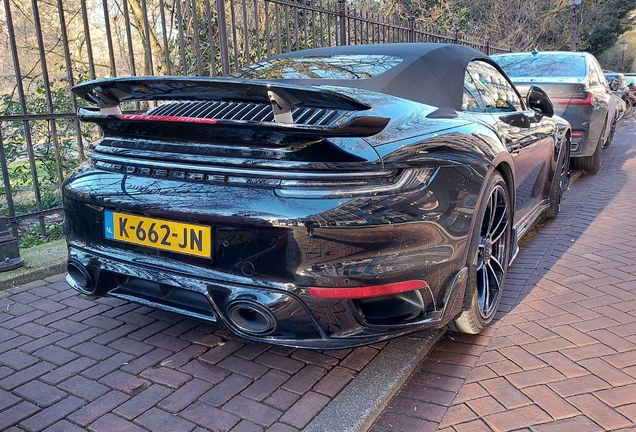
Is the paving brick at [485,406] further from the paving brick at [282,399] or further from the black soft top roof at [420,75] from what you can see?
the black soft top roof at [420,75]

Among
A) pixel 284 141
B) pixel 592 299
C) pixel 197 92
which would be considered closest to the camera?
pixel 284 141

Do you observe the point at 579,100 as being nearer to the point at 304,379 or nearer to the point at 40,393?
the point at 304,379

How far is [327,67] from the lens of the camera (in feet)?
9.80

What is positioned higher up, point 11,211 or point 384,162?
point 384,162

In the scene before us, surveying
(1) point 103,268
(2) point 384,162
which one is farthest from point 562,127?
(1) point 103,268

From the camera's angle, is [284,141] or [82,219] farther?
[82,219]

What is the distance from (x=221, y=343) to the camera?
269 cm

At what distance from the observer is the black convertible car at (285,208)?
1.98 m

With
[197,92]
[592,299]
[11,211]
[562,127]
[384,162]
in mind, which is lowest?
[592,299]

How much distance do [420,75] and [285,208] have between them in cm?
128

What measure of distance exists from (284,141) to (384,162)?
0.39 metres

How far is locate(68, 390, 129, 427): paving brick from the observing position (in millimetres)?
2086

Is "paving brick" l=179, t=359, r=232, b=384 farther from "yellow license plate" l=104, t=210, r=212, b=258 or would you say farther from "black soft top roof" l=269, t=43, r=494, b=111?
"black soft top roof" l=269, t=43, r=494, b=111

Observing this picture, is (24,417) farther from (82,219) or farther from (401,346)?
(401,346)
